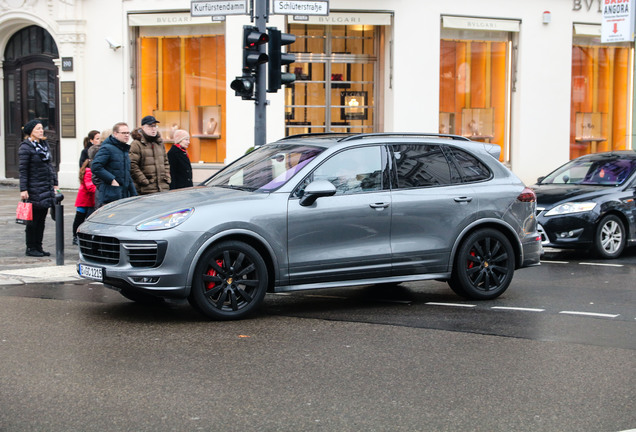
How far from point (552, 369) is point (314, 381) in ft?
5.50

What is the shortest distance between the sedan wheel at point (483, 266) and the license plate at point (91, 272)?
11.2ft

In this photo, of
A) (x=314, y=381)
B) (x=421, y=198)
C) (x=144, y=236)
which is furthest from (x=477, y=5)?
(x=314, y=381)

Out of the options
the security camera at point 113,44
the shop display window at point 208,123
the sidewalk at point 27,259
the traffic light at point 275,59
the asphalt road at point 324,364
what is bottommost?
the asphalt road at point 324,364

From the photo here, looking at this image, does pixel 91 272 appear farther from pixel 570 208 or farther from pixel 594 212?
pixel 594 212

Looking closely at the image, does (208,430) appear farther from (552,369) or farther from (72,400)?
(552,369)

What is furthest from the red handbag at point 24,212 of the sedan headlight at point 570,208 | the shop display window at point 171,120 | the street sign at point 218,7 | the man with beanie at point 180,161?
the shop display window at point 171,120

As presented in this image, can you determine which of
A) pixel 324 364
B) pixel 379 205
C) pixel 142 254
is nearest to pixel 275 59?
pixel 379 205

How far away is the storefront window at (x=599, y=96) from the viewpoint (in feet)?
80.7

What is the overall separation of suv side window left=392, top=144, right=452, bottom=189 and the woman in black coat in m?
5.32

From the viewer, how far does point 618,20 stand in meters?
18.5

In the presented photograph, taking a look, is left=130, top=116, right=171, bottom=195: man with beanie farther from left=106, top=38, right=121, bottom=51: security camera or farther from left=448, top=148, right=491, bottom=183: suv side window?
left=106, top=38, right=121, bottom=51: security camera

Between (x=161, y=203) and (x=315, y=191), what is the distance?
1.34m

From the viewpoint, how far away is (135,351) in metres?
6.70

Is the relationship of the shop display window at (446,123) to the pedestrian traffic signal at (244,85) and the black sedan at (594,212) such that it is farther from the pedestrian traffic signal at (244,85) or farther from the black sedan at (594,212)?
the pedestrian traffic signal at (244,85)
